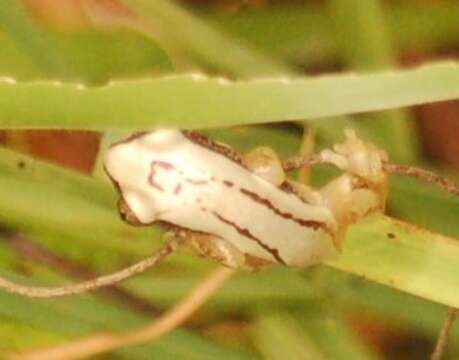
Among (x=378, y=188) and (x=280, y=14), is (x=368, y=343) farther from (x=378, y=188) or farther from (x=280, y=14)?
(x=378, y=188)

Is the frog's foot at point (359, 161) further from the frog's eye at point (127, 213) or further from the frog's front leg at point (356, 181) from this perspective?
the frog's eye at point (127, 213)

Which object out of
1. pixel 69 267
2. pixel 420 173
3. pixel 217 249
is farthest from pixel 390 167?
pixel 69 267

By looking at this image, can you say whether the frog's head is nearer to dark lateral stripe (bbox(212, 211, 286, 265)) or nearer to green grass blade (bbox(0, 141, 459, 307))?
dark lateral stripe (bbox(212, 211, 286, 265))

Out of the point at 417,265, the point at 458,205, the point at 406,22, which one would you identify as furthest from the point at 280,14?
the point at 417,265

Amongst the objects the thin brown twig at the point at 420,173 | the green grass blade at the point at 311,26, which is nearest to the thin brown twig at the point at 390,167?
the thin brown twig at the point at 420,173

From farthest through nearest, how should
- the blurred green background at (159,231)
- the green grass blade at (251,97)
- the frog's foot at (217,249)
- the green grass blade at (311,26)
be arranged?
the green grass blade at (311,26)
the blurred green background at (159,231)
the frog's foot at (217,249)
the green grass blade at (251,97)

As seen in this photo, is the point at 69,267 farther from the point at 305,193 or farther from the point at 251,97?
the point at 251,97
